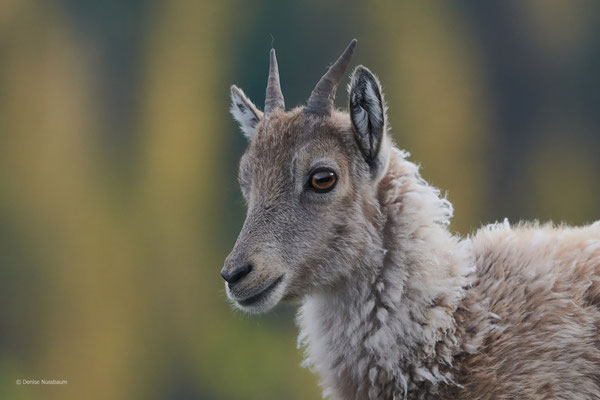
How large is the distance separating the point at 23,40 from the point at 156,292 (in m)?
9.10

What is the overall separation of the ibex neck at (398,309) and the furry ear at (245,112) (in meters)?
1.33

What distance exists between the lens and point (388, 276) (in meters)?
5.12

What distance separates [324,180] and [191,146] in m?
15.4

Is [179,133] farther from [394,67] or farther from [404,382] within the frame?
[404,382]

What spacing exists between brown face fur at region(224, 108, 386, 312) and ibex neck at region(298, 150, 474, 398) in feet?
0.60

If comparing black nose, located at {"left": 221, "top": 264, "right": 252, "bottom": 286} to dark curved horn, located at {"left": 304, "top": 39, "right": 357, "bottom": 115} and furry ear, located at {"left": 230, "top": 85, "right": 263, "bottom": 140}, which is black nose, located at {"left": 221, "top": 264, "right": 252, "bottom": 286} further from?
furry ear, located at {"left": 230, "top": 85, "right": 263, "bottom": 140}

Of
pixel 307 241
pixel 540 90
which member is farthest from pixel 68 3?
pixel 307 241

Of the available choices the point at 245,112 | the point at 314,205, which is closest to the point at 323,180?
the point at 314,205

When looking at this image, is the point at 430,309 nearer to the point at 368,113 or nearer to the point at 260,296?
the point at 260,296

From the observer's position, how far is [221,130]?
2023 cm

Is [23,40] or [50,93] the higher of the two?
[23,40]

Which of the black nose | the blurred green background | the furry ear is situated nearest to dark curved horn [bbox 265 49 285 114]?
the furry ear

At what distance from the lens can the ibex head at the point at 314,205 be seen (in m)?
4.99

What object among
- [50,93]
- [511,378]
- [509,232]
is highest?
[50,93]
